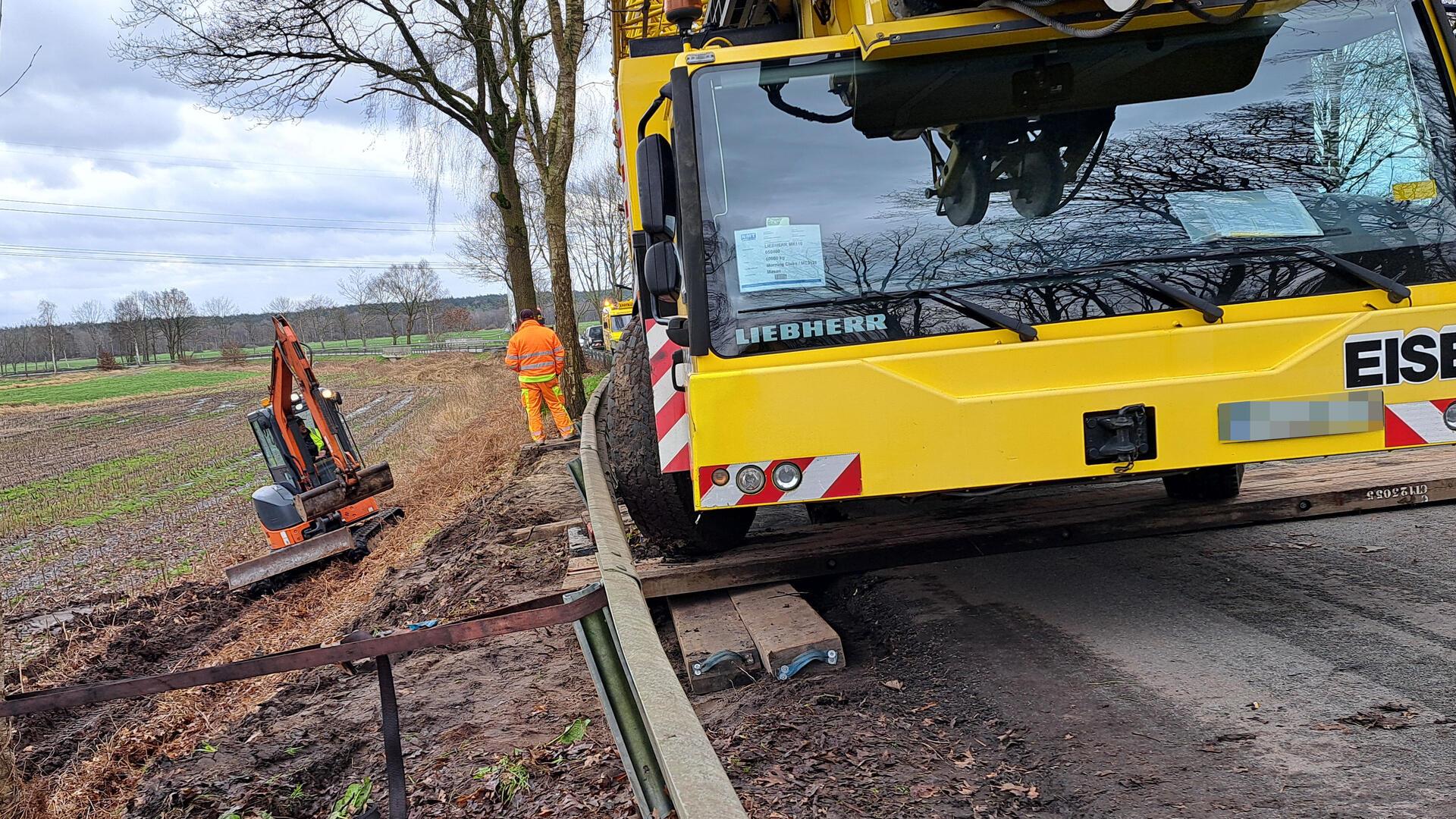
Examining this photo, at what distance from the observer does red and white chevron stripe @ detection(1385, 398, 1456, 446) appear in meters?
3.77

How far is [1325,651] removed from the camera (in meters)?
3.82

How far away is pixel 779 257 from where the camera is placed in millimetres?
3980

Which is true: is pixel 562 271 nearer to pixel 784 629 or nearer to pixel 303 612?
pixel 303 612

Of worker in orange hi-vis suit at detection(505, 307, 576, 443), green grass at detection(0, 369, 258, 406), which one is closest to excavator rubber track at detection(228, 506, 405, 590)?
worker in orange hi-vis suit at detection(505, 307, 576, 443)

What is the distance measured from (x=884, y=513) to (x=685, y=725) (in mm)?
4214

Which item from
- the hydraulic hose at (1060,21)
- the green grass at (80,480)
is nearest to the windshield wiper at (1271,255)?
the hydraulic hose at (1060,21)

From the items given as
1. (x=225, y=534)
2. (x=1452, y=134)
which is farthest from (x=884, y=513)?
(x=225, y=534)

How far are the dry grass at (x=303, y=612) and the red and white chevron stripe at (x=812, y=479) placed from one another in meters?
2.74

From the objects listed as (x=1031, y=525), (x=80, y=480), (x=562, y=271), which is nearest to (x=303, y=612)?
(x=1031, y=525)

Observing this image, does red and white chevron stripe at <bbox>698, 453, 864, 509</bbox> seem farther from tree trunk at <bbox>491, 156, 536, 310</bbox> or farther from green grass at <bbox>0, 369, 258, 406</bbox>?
green grass at <bbox>0, 369, 258, 406</bbox>

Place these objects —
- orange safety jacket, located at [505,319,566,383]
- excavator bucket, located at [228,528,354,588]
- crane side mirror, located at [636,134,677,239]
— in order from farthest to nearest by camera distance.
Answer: orange safety jacket, located at [505,319,566,383] < excavator bucket, located at [228,528,354,588] < crane side mirror, located at [636,134,677,239]

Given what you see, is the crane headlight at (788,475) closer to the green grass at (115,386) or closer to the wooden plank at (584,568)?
the wooden plank at (584,568)

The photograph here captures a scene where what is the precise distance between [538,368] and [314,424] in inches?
162

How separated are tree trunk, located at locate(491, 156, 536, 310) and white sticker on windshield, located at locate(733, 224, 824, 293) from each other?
12.9 metres
